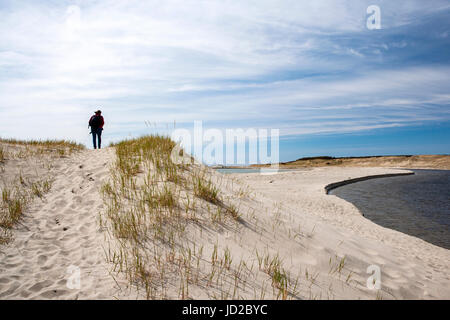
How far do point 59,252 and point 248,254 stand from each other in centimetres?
328

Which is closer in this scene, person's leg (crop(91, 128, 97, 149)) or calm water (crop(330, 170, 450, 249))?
calm water (crop(330, 170, 450, 249))

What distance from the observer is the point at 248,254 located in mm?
4480

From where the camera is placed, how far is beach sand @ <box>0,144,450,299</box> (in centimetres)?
345

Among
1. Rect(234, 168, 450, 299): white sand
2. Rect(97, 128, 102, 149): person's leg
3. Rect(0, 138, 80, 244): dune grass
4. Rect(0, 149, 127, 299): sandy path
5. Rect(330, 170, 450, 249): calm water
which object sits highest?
Rect(97, 128, 102, 149): person's leg

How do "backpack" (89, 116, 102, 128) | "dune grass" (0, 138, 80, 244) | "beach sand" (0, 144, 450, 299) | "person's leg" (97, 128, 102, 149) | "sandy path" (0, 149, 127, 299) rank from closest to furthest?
Answer: 1. "sandy path" (0, 149, 127, 299)
2. "beach sand" (0, 144, 450, 299)
3. "dune grass" (0, 138, 80, 244)
4. "backpack" (89, 116, 102, 128)
5. "person's leg" (97, 128, 102, 149)

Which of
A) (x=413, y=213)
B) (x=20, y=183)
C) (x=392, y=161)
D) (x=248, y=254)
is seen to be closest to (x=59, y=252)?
(x=248, y=254)

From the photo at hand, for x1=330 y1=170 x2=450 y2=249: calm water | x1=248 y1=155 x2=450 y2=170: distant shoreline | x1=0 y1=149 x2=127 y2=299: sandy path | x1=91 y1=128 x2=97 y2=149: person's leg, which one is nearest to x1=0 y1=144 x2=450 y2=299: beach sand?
x1=0 y1=149 x2=127 y2=299: sandy path

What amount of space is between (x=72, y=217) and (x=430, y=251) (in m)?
9.23

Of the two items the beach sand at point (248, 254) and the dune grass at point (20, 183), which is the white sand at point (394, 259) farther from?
the dune grass at point (20, 183)

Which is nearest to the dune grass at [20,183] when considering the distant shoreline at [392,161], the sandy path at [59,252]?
the sandy path at [59,252]

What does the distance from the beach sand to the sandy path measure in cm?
1

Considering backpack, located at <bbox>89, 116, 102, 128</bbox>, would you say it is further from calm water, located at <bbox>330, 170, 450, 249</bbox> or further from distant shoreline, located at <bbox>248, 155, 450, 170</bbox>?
distant shoreline, located at <bbox>248, 155, 450, 170</bbox>
